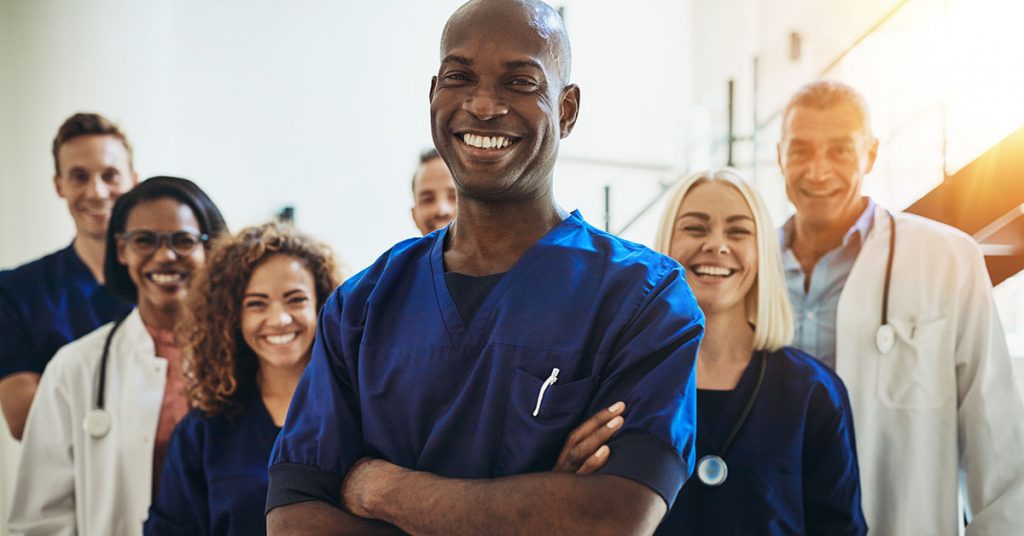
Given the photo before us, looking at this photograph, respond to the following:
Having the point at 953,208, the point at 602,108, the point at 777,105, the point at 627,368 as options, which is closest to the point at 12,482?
the point at 602,108

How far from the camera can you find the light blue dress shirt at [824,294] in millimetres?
1979

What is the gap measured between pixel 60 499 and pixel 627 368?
6.32 ft

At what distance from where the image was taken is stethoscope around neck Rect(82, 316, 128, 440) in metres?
2.41

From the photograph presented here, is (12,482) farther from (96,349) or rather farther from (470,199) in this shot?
(470,199)

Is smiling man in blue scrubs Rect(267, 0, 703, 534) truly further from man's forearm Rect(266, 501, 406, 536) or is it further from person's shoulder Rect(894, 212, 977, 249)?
person's shoulder Rect(894, 212, 977, 249)

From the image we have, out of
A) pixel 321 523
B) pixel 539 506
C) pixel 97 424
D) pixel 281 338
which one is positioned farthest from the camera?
pixel 97 424

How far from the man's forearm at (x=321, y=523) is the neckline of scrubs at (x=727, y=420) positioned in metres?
0.78

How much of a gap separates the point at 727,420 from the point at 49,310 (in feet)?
6.16

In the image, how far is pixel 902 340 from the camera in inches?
75.4

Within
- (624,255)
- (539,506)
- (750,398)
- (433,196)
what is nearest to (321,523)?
(539,506)

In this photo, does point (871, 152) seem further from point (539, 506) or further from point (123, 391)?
point (123, 391)

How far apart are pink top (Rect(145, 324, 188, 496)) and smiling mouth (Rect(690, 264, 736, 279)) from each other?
53.4 inches

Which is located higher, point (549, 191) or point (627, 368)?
point (549, 191)

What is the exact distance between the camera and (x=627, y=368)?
1.21 m
